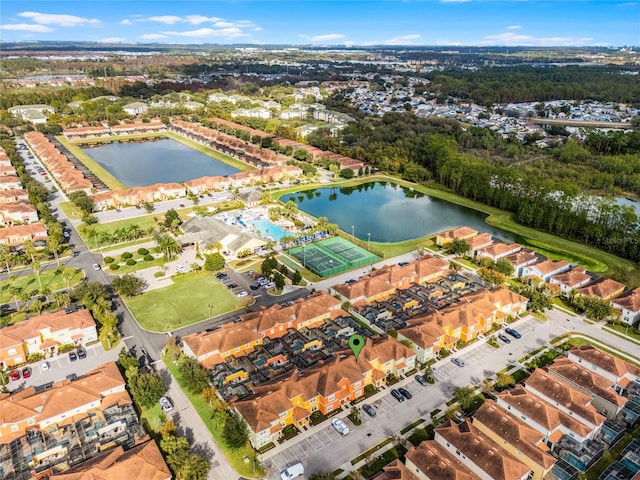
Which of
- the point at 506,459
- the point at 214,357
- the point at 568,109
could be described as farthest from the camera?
the point at 568,109

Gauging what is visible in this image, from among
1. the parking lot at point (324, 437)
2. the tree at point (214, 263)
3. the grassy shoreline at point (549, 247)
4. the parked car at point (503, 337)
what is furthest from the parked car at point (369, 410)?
the grassy shoreline at point (549, 247)

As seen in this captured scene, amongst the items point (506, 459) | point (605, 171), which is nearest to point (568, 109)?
point (605, 171)

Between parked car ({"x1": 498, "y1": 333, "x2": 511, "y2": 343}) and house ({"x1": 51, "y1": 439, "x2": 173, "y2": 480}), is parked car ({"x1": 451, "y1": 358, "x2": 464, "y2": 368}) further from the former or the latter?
house ({"x1": 51, "y1": 439, "x2": 173, "y2": 480})

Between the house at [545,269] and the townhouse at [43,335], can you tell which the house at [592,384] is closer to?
the house at [545,269]

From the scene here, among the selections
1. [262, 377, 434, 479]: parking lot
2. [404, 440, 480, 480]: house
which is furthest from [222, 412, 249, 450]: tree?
[404, 440, 480, 480]: house

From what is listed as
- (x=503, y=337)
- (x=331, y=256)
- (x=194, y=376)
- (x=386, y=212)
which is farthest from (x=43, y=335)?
(x=386, y=212)

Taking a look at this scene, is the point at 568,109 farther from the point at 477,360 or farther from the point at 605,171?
the point at 477,360

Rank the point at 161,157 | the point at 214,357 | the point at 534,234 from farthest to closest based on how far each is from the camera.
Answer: the point at 161,157 → the point at 534,234 → the point at 214,357
